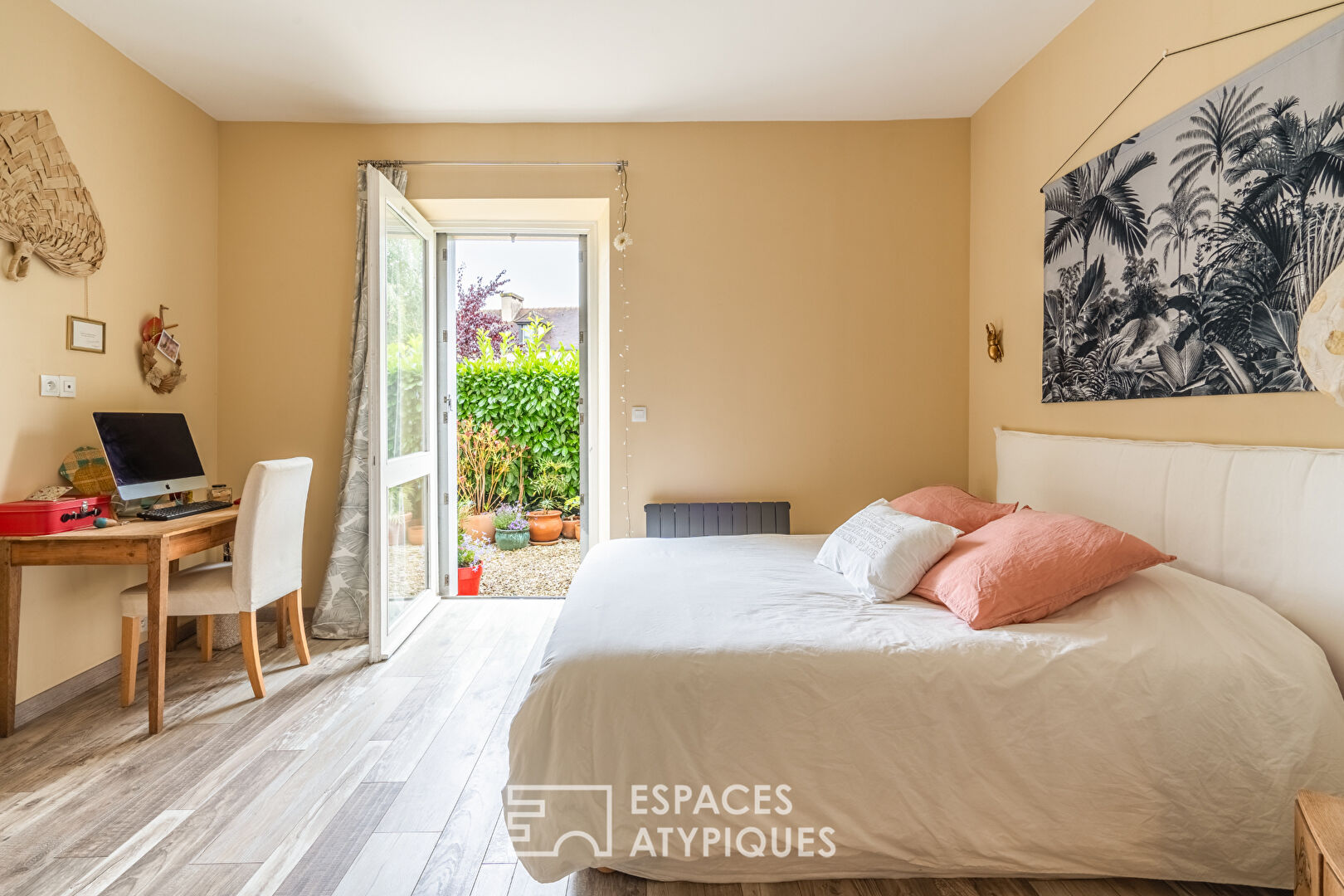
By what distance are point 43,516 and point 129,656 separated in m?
0.61

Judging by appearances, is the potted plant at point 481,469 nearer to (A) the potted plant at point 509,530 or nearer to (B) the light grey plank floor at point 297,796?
Result: (A) the potted plant at point 509,530

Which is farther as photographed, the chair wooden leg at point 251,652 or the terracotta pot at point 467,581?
the terracotta pot at point 467,581

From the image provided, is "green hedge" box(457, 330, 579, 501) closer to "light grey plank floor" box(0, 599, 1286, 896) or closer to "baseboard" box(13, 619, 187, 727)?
"light grey plank floor" box(0, 599, 1286, 896)

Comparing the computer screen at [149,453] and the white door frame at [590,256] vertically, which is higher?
the white door frame at [590,256]

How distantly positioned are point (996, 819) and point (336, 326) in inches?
145

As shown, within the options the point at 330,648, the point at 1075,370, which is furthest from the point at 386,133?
the point at 1075,370

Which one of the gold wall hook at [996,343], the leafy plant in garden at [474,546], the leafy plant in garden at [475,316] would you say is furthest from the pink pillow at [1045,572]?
the leafy plant in garden at [475,316]

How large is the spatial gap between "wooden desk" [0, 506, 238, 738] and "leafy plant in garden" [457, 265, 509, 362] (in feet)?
13.9

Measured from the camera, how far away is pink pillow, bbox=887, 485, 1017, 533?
2.57 metres

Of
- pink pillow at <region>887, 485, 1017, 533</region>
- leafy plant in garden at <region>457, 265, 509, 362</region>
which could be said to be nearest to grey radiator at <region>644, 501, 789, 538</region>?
pink pillow at <region>887, 485, 1017, 533</region>

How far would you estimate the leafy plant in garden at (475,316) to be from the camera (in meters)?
6.89

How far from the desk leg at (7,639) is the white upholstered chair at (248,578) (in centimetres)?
31

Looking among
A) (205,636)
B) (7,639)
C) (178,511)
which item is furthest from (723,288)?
(7,639)

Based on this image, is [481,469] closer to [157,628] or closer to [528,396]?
[528,396]
